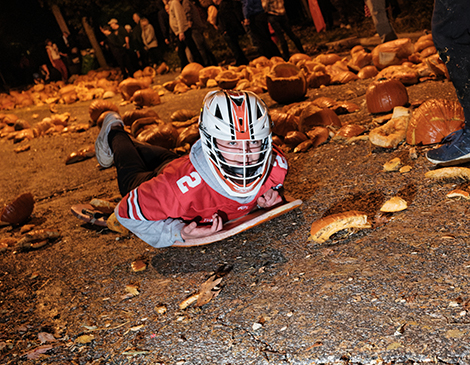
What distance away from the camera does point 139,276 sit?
2.82m

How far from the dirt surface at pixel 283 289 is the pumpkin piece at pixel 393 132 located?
0.29ft

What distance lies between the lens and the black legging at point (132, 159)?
370cm

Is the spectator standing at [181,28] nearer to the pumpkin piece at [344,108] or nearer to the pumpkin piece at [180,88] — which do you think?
the pumpkin piece at [180,88]

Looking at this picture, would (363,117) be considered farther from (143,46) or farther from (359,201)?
(143,46)

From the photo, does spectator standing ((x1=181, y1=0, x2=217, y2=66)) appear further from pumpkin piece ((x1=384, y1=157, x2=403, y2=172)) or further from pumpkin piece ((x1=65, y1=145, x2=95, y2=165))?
pumpkin piece ((x1=384, y1=157, x2=403, y2=172))

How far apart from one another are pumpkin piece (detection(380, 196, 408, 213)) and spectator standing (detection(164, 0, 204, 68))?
345 inches

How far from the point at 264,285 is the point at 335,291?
416 mm

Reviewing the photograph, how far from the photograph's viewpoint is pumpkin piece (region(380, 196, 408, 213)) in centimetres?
275

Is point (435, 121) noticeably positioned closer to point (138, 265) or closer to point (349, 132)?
point (349, 132)

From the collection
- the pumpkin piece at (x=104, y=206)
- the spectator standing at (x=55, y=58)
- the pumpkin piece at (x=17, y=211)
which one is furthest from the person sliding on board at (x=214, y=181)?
the spectator standing at (x=55, y=58)

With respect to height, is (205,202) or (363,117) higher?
(205,202)

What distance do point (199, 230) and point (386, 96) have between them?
2.96 metres

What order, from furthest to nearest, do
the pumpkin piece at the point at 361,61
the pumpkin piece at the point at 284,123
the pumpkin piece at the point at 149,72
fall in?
the pumpkin piece at the point at 149,72 → the pumpkin piece at the point at 361,61 → the pumpkin piece at the point at 284,123

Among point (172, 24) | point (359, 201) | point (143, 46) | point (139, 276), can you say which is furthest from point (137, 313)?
point (143, 46)
